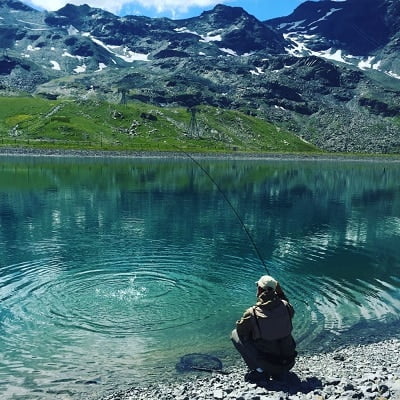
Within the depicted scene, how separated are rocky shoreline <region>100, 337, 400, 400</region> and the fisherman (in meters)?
0.53

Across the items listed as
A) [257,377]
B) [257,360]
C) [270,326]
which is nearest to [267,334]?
[270,326]

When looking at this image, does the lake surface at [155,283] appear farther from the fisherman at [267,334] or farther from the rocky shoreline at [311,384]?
the fisherman at [267,334]

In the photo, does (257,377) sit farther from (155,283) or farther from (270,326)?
(155,283)

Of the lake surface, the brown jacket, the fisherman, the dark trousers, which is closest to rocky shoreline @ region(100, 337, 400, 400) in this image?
the dark trousers

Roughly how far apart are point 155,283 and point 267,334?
1724 cm

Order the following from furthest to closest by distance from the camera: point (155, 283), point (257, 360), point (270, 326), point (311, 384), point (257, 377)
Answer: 1. point (155, 283)
2. point (257, 377)
3. point (311, 384)
4. point (257, 360)
5. point (270, 326)

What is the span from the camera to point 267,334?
1548 centimetres

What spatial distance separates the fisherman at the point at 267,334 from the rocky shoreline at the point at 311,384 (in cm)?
53

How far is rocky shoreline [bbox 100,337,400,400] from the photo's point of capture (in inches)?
585

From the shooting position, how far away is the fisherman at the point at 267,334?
50.6 feet

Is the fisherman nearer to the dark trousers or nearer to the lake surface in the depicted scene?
the dark trousers

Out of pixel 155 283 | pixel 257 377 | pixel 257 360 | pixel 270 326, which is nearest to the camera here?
pixel 270 326

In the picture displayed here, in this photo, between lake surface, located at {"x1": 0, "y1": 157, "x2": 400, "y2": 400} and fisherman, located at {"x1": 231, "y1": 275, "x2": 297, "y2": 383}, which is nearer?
fisherman, located at {"x1": 231, "y1": 275, "x2": 297, "y2": 383}

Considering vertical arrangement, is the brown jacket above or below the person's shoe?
above
